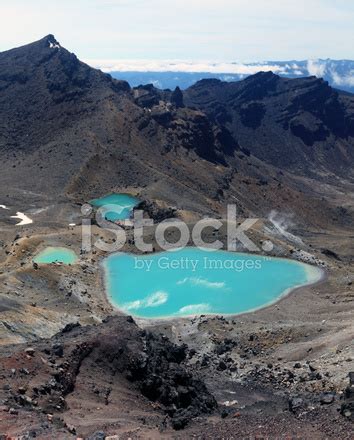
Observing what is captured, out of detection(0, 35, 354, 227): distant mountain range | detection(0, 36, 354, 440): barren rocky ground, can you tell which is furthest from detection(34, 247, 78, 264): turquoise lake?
detection(0, 35, 354, 227): distant mountain range

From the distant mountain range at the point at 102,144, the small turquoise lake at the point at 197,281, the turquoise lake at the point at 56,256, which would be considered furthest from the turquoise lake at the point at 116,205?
the small turquoise lake at the point at 197,281

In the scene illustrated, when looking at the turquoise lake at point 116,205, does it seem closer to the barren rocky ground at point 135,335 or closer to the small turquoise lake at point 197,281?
the barren rocky ground at point 135,335

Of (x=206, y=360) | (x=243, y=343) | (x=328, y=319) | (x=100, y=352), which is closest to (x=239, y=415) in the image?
(x=100, y=352)

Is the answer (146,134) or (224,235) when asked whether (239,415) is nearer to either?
(224,235)

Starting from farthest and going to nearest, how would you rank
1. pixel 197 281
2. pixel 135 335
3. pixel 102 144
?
1. pixel 102 144
2. pixel 197 281
3. pixel 135 335

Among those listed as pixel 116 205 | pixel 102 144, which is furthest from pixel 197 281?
pixel 102 144

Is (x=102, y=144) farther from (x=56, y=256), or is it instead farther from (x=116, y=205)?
(x=56, y=256)

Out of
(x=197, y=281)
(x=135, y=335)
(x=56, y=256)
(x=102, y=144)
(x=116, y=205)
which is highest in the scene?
(x=102, y=144)

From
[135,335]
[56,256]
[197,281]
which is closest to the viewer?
[135,335]
